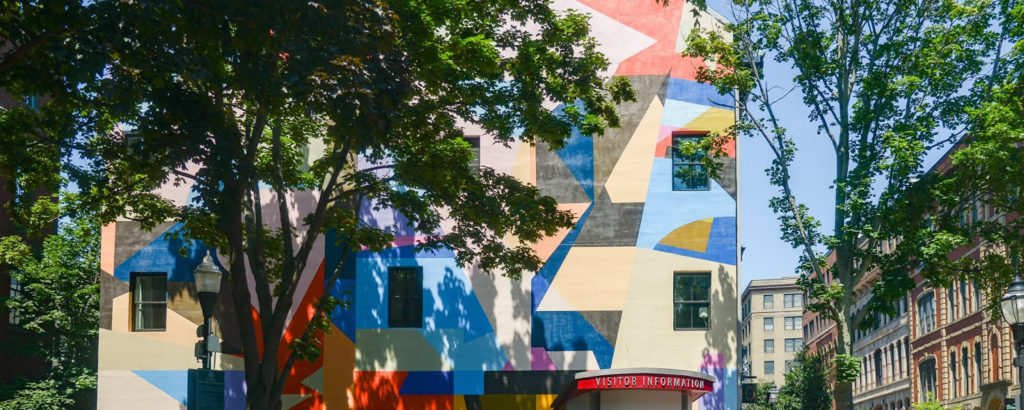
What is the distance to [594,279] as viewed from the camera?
26.1 meters

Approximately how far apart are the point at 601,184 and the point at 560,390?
18.1ft

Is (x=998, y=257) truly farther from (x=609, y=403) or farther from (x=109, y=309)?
(x=109, y=309)

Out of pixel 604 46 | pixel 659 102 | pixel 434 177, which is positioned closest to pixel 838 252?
pixel 659 102

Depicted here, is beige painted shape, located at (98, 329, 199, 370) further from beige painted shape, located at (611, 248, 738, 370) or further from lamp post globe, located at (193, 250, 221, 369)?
beige painted shape, located at (611, 248, 738, 370)

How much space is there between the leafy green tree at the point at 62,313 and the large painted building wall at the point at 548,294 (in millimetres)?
15856

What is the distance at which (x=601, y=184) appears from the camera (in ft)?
87.1

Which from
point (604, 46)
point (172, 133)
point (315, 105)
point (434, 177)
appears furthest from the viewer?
point (604, 46)

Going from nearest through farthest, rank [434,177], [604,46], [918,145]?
[434,177] < [918,145] < [604,46]

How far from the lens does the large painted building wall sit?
25.8 meters

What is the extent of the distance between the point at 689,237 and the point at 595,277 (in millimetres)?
2674

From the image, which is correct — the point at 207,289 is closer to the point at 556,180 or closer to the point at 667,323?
the point at 556,180

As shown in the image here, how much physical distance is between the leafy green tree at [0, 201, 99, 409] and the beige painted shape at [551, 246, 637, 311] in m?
23.2

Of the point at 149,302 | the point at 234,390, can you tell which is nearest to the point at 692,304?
the point at 234,390

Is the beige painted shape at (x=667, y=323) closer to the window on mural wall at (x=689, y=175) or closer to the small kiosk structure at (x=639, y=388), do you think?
the window on mural wall at (x=689, y=175)
